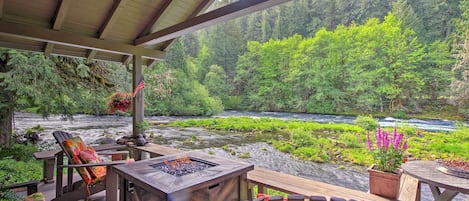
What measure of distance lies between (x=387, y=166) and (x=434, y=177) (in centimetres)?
34

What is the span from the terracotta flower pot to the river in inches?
134

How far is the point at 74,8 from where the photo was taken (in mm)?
2920

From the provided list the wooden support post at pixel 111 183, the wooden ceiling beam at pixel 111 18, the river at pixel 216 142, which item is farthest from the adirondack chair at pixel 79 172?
the river at pixel 216 142

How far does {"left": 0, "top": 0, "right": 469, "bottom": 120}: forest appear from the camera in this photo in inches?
216

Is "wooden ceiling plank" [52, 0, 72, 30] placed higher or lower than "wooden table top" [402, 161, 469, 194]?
higher

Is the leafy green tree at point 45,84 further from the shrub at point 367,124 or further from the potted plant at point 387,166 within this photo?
the shrub at point 367,124

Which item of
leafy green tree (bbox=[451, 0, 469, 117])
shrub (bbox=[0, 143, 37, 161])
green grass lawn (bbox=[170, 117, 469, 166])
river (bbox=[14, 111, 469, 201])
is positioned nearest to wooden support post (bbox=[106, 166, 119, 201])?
shrub (bbox=[0, 143, 37, 161])

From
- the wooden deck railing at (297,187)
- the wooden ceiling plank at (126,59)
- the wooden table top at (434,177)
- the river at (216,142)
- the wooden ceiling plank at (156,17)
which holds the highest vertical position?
the wooden ceiling plank at (156,17)

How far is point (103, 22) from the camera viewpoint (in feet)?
10.4

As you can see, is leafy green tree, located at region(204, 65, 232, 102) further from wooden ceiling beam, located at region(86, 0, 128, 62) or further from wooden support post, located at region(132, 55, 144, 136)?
wooden ceiling beam, located at region(86, 0, 128, 62)

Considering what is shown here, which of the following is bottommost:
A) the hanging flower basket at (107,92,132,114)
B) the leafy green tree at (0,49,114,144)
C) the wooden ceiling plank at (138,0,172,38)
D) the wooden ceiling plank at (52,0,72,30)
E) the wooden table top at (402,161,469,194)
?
the wooden table top at (402,161,469,194)

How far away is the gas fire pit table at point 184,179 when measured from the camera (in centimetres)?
157

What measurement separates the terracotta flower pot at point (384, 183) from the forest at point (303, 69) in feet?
17.7

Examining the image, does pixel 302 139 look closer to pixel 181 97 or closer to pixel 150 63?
pixel 150 63
